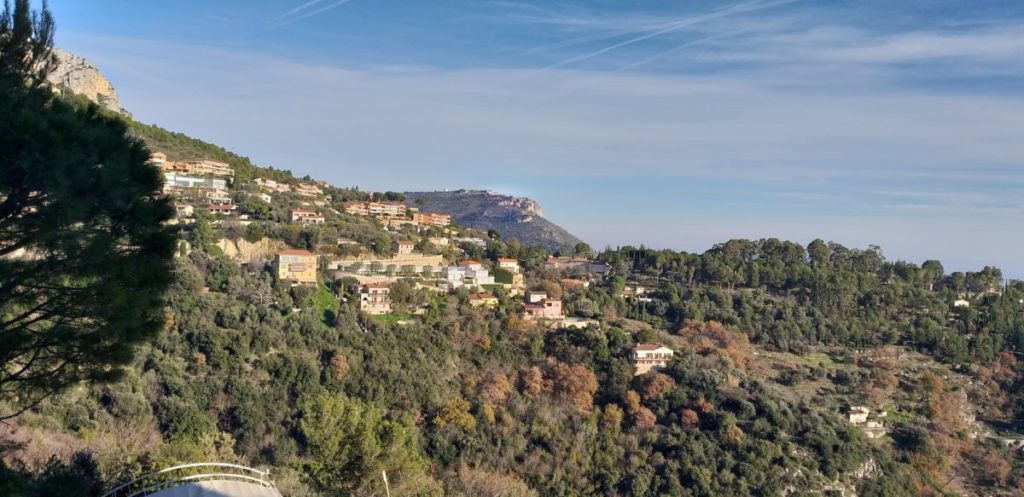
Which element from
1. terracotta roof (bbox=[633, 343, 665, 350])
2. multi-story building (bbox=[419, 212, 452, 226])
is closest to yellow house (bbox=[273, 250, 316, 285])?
terracotta roof (bbox=[633, 343, 665, 350])

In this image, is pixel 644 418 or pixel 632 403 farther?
pixel 632 403

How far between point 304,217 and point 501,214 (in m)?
44.8

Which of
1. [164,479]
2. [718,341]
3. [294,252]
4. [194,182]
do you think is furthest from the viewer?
[194,182]

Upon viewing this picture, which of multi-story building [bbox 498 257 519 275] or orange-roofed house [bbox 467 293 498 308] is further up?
multi-story building [bbox 498 257 519 275]

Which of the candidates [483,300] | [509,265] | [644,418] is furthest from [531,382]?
[509,265]

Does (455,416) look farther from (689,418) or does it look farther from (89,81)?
(89,81)

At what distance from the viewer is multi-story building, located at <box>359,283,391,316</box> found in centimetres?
2659

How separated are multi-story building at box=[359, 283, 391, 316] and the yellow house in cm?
211

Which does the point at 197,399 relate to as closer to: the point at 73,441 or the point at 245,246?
the point at 73,441

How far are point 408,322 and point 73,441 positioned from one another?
1570 cm

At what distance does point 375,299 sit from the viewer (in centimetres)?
2686

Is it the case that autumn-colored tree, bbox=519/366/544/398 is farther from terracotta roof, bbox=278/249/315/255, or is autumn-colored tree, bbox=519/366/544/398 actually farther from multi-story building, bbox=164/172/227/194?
multi-story building, bbox=164/172/227/194

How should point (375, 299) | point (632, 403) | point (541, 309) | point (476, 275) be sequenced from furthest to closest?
1. point (476, 275)
2. point (541, 309)
3. point (375, 299)
4. point (632, 403)

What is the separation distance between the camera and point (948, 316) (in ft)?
120
